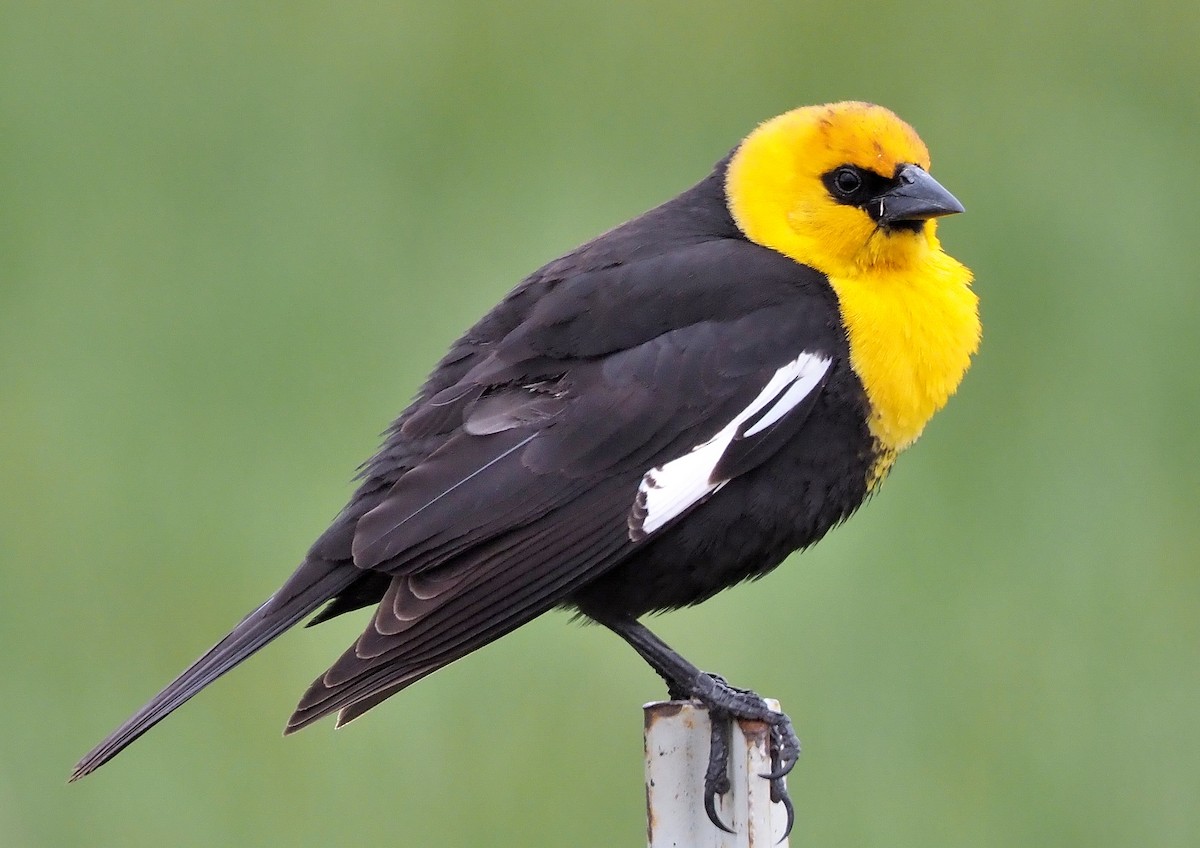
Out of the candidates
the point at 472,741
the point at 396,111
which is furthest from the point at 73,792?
the point at 396,111

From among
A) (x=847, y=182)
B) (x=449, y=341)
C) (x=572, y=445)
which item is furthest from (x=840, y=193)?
(x=449, y=341)

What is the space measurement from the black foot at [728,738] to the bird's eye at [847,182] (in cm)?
99

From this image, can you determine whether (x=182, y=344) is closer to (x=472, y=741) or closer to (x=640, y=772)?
(x=472, y=741)

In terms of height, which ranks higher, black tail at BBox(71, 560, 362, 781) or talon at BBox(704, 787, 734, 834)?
black tail at BBox(71, 560, 362, 781)

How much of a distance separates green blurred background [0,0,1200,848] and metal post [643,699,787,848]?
58.9 inches

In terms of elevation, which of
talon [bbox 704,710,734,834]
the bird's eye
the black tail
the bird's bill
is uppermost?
the bird's eye

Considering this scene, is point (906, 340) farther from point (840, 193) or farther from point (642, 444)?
point (642, 444)

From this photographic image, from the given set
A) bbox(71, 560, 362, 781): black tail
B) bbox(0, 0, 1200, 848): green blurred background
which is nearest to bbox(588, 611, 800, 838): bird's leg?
bbox(71, 560, 362, 781): black tail

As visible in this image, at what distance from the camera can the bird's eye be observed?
12.7ft

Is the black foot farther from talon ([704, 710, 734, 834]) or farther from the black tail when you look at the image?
the black tail

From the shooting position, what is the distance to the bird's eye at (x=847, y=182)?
388cm

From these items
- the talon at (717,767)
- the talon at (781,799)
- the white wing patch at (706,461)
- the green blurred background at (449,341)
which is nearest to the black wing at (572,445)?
the white wing patch at (706,461)

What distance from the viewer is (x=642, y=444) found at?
11.6 feet

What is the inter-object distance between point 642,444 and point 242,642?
783 mm
